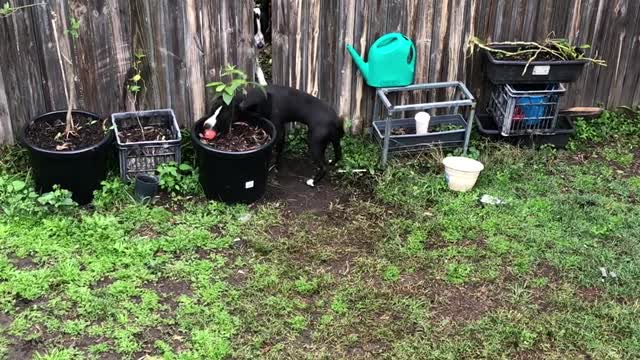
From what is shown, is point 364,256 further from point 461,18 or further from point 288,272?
point 461,18

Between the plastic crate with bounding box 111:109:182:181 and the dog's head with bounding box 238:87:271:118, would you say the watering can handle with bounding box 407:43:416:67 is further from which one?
the plastic crate with bounding box 111:109:182:181

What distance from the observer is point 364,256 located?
4688mm

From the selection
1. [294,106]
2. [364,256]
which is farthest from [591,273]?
[294,106]

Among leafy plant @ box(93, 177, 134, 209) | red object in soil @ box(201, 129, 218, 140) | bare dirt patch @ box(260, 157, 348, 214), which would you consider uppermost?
red object in soil @ box(201, 129, 218, 140)

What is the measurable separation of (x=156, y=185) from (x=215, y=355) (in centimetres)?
A: 165

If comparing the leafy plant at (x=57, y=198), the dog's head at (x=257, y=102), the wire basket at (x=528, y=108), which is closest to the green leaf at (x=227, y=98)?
the dog's head at (x=257, y=102)

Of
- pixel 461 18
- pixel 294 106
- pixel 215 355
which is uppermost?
pixel 461 18

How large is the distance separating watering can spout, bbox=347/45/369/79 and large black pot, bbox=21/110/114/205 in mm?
1885

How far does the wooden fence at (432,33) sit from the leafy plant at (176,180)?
1.05 m

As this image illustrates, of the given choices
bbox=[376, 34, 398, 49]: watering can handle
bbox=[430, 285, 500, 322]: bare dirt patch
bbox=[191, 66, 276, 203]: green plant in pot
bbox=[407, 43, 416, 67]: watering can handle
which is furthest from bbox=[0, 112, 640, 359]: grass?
bbox=[376, 34, 398, 49]: watering can handle

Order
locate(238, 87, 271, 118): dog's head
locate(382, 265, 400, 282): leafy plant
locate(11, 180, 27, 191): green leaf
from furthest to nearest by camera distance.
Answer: locate(238, 87, 271, 118): dog's head
locate(11, 180, 27, 191): green leaf
locate(382, 265, 400, 282): leafy plant

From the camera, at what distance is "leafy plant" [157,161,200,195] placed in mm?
5152

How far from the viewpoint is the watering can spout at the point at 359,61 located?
564 cm

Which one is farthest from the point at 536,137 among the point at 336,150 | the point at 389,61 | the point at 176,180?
the point at 176,180
